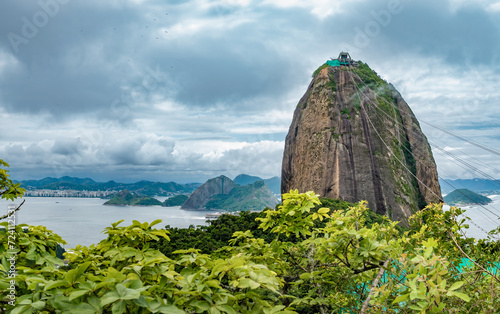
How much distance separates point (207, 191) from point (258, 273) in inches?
5880

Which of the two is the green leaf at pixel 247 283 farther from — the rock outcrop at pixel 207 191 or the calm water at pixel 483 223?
the rock outcrop at pixel 207 191

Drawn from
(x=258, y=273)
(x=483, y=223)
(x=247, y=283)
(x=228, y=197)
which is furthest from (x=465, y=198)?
(x=228, y=197)

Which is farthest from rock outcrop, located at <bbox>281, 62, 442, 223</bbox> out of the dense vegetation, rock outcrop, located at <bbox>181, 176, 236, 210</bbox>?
rock outcrop, located at <bbox>181, 176, 236, 210</bbox>

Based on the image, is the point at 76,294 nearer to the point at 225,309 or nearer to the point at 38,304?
the point at 38,304

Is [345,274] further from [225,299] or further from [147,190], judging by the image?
[147,190]

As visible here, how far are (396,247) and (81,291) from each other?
2.55m

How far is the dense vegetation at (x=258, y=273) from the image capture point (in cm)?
177

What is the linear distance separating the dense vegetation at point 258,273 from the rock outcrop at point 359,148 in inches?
913

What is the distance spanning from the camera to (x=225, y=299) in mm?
1848

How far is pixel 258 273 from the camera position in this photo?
2.08 meters

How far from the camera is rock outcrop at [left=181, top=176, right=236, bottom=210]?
13650 centimetres

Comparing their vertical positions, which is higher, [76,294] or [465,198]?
[76,294]

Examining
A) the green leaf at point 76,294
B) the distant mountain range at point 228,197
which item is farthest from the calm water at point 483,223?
the distant mountain range at point 228,197

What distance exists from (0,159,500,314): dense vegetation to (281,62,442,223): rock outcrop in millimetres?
23192
